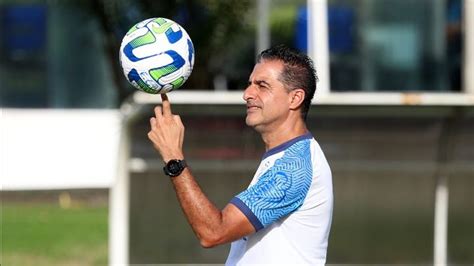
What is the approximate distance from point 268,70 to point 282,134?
0.26 m

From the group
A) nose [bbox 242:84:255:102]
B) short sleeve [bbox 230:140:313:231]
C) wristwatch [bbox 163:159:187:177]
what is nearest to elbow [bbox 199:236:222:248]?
short sleeve [bbox 230:140:313:231]

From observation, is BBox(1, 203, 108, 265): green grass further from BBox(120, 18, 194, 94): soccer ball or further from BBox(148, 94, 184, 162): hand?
BBox(148, 94, 184, 162): hand

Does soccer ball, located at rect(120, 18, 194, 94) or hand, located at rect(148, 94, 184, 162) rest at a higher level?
soccer ball, located at rect(120, 18, 194, 94)

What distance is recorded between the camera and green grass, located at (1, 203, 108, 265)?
11062mm

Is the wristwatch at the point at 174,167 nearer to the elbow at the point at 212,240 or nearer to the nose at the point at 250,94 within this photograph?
the elbow at the point at 212,240

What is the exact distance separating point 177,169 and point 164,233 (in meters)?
4.99

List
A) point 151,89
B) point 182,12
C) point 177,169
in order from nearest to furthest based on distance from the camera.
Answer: point 177,169 < point 151,89 < point 182,12

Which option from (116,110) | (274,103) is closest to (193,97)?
(274,103)

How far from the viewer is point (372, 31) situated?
55.4 ft

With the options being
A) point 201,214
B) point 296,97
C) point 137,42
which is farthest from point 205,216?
point 137,42

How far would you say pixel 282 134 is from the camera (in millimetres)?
4535

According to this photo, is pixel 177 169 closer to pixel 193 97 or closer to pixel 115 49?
pixel 193 97

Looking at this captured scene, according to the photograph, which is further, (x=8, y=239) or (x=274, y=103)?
(x=8, y=239)

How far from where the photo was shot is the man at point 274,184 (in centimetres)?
427
